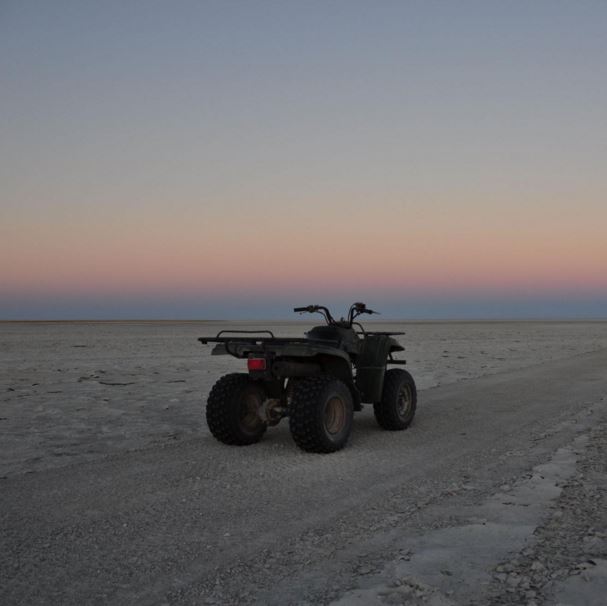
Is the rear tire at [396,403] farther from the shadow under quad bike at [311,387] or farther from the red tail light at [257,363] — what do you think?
the red tail light at [257,363]

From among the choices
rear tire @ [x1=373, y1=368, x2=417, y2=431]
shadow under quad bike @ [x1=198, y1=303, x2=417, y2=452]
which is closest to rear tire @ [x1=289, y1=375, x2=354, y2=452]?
shadow under quad bike @ [x1=198, y1=303, x2=417, y2=452]

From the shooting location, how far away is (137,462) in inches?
260

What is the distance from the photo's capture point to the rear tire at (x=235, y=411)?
736 centimetres

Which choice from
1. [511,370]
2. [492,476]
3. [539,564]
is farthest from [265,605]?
[511,370]

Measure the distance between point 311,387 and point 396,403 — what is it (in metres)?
1.85

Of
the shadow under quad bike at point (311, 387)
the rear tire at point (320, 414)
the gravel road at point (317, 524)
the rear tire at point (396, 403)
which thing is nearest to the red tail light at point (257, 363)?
the shadow under quad bike at point (311, 387)

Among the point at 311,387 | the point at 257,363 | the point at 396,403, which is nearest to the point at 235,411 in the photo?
the point at 257,363

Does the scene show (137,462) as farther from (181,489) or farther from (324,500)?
(324,500)

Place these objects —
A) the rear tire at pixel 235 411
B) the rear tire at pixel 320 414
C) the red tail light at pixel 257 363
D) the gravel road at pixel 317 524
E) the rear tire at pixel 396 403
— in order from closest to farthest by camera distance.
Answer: the gravel road at pixel 317 524, the rear tire at pixel 320 414, the red tail light at pixel 257 363, the rear tire at pixel 235 411, the rear tire at pixel 396 403

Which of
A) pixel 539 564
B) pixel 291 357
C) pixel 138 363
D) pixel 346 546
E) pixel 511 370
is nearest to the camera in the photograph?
pixel 539 564

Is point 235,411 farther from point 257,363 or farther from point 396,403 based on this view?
point 396,403

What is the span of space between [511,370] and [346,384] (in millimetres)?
10647

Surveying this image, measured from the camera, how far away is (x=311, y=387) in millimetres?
6938

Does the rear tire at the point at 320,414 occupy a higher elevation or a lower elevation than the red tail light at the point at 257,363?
lower
